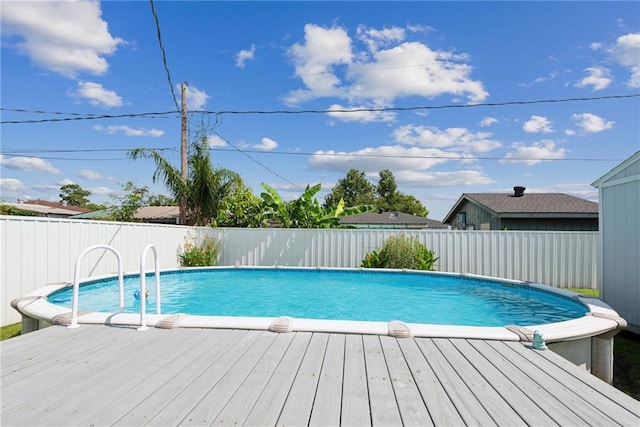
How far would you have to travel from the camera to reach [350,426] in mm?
1772

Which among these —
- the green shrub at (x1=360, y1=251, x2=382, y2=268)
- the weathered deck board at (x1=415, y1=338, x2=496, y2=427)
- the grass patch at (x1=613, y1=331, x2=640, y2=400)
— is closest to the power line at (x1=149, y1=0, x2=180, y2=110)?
the green shrub at (x1=360, y1=251, x2=382, y2=268)

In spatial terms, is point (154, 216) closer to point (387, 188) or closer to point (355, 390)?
point (355, 390)

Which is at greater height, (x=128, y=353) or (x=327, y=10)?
(x=327, y=10)

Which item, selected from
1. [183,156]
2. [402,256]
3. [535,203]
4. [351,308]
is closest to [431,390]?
[351,308]

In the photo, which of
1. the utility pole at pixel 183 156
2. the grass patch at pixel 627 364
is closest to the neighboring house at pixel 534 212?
the grass patch at pixel 627 364

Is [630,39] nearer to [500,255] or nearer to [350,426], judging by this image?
[500,255]

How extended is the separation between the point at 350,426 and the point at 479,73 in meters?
14.6

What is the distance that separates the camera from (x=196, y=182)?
522 inches

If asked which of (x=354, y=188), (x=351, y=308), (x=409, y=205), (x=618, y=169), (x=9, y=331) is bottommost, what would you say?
(x=351, y=308)

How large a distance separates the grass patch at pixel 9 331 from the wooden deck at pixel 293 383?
2124mm

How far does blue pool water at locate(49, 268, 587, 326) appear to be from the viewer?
6379mm

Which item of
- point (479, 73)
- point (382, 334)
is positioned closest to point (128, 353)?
point (382, 334)

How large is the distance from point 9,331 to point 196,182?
8.91 meters

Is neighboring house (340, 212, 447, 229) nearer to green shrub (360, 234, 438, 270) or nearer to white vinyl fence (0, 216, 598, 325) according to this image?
white vinyl fence (0, 216, 598, 325)
